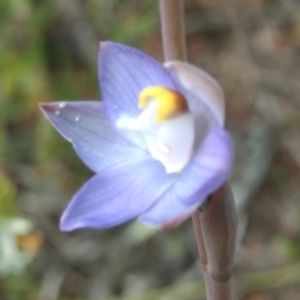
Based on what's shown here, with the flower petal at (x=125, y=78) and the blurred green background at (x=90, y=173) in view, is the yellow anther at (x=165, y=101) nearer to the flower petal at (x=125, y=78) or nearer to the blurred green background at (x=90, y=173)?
the flower petal at (x=125, y=78)

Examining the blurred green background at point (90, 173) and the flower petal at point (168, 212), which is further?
the blurred green background at point (90, 173)

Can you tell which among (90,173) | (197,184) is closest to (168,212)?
(197,184)

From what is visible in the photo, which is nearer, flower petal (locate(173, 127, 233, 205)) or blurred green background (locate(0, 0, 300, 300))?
flower petal (locate(173, 127, 233, 205))

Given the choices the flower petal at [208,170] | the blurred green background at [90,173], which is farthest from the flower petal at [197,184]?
the blurred green background at [90,173]

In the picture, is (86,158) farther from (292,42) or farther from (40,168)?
(292,42)

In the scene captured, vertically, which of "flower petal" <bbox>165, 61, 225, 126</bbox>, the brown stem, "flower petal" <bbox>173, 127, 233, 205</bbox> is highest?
the brown stem

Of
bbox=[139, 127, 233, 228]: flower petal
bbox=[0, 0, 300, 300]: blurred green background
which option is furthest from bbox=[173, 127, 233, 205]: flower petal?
bbox=[0, 0, 300, 300]: blurred green background

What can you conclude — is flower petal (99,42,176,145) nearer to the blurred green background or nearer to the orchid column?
the orchid column
